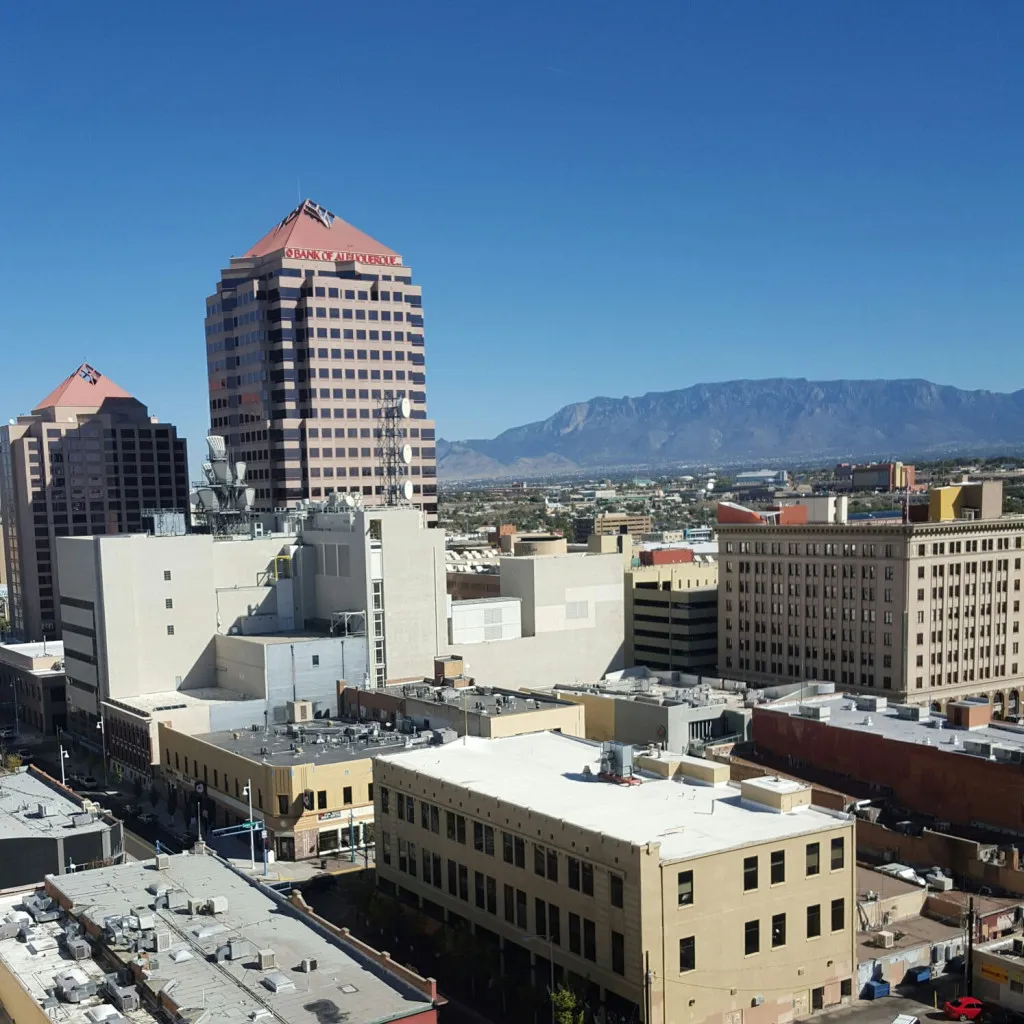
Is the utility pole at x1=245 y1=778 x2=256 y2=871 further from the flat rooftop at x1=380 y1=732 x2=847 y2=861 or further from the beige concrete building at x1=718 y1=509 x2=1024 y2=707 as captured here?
the beige concrete building at x1=718 y1=509 x2=1024 y2=707

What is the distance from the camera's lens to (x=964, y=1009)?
57.2m

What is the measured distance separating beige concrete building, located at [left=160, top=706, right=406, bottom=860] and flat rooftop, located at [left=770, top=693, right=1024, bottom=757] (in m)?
32.8

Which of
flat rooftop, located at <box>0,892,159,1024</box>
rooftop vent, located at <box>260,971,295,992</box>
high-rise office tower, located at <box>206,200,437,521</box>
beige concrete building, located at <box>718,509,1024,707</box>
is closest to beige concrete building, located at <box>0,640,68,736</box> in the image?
high-rise office tower, located at <box>206,200,437,521</box>

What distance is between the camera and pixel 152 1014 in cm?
4503

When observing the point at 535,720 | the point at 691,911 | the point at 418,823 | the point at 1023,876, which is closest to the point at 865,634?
the point at 535,720

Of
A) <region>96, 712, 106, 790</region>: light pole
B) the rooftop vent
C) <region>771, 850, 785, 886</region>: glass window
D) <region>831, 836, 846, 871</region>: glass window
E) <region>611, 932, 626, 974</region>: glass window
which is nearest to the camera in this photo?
the rooftop vent

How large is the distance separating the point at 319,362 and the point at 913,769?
115 metres

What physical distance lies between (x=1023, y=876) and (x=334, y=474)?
123 m

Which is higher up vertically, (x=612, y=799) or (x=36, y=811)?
(x=612, y=799)

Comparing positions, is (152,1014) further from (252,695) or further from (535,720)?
(252,695)

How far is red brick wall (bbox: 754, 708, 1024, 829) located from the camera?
3009 inches

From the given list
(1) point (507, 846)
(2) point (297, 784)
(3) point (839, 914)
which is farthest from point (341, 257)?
(3) point (839, 914)

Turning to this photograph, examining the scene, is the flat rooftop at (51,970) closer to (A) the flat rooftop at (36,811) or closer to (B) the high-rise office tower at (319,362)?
(A) the flat rooftop at (36,811)

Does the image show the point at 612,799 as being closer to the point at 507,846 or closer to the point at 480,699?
the point at 507,846
